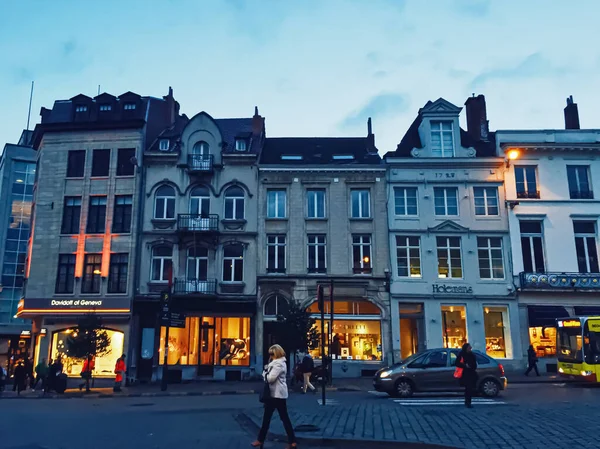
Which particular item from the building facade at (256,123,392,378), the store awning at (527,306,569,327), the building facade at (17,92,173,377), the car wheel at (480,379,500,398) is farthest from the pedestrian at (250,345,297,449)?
the store awning at (527,306,569,327)

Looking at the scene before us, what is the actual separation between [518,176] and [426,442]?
24.7 m

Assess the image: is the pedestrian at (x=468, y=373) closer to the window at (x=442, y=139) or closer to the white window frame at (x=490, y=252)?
the white window frame at (x=490, y=252)

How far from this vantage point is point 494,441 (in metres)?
8.22

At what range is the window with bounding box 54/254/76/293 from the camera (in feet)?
95.2

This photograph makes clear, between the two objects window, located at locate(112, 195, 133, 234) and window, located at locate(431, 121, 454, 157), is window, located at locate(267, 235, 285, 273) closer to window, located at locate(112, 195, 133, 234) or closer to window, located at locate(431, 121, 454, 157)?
window, located at locate(112, 195, 133, 234)

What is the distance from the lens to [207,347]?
2850 cm

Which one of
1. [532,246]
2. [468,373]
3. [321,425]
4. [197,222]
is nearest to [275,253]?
[197,222]

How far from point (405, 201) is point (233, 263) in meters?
10.3

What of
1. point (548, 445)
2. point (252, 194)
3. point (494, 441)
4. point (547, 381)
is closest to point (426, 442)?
point (494, 441)

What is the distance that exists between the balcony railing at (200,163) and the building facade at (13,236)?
22.8m

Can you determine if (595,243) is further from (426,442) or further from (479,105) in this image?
(426,442)

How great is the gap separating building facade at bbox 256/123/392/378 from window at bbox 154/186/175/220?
5.03m

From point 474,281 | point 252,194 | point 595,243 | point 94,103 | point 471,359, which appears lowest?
point 471,359

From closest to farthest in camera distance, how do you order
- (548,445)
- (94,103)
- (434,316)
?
(548,445)
(434,316)
(94,103)
